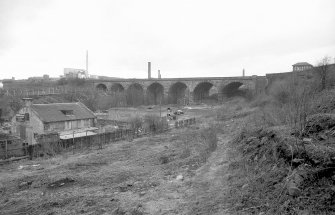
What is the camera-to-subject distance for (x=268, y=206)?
223 inches

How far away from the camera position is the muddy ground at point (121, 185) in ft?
25.5

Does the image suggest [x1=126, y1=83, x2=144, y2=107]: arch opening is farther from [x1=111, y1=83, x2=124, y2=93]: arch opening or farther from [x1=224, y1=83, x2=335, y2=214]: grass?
[x1=224, y1=83, x2=335, y2=214]: grass

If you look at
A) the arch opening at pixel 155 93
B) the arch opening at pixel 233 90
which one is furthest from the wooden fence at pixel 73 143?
the arch opening at pixel 155 93

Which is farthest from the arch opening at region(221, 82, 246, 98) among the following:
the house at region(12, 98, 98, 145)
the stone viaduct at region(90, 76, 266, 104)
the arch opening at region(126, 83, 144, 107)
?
the house at region(12, 98, 98, 145)

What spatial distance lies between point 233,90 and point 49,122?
4267cm

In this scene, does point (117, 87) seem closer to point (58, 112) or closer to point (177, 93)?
point (177, 93)

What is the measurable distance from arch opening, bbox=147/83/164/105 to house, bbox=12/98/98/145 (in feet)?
119

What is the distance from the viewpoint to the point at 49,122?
23812 millimetres

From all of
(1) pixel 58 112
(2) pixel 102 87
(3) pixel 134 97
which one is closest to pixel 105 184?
(1) pixel 58 112

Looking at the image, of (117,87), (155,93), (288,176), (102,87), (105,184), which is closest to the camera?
(288,176)

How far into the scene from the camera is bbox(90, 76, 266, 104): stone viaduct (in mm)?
48331

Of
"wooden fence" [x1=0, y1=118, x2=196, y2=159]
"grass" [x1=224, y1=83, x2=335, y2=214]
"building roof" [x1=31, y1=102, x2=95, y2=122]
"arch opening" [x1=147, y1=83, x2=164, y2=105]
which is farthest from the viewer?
"arch opening" [x1=147, y1=83, x2=164, y2=105]

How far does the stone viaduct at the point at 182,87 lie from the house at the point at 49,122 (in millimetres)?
29694

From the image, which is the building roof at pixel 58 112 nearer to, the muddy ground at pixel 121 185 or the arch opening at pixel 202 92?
the muddy ground at pixel 121 185
